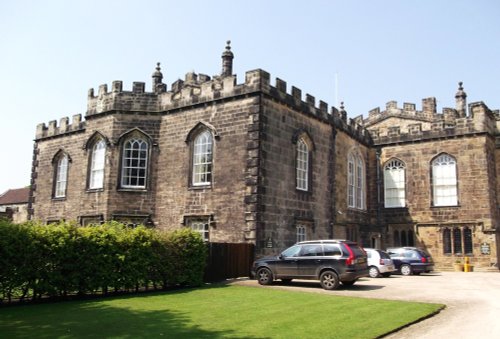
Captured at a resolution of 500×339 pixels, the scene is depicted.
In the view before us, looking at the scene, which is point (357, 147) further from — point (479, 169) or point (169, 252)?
point (169, 252)

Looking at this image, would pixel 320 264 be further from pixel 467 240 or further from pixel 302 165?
pixel 467 240

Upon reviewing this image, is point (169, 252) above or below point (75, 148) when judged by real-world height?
below

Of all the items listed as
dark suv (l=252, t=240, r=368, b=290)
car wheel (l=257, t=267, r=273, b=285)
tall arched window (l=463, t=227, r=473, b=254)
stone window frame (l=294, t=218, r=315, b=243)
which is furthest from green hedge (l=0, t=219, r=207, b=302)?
tall arched window (l=463, t=227, r=473, b=254)

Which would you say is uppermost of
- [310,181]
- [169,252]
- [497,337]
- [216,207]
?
[310,181]

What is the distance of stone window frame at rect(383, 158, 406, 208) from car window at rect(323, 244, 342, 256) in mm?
15238

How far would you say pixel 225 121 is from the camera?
66.9 ft

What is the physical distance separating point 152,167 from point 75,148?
6424mm

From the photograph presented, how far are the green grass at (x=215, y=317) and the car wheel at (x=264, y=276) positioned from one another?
289 centimetres

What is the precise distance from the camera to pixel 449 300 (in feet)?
42.8

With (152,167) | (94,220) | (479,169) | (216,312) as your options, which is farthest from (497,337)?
(479,169)

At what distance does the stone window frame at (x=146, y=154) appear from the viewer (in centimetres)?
2203

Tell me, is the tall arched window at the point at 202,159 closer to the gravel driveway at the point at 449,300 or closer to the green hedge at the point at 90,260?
the green hedge at the point at 90,260

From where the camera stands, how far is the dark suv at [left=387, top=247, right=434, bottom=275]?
22.5m

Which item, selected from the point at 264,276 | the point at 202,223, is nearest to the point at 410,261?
Result: the point at 264,276
